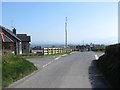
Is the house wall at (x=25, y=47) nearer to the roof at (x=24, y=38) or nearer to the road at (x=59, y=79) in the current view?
the roof at (x=24, y=38)

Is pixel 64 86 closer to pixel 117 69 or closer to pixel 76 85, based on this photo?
pixel 76 85

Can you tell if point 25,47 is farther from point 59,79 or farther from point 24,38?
point 59,79

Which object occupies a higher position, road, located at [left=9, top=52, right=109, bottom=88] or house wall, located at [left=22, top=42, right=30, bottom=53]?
house wall, located at [left=22, top=42, right=30, bottom=53]

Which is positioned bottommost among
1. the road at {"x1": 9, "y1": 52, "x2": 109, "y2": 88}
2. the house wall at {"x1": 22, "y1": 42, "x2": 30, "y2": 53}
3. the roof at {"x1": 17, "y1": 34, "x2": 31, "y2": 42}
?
the road at {"x1": 9, "y1": 52, "x2": 109, "y2": 88}

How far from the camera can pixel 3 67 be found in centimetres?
1831

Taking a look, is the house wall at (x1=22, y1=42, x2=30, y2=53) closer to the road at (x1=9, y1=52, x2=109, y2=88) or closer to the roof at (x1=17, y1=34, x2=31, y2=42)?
the roof at (x1=17, y1=34, x2=31, y2=42)

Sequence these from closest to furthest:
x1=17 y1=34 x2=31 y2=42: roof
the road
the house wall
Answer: the road, the house wall, x1=17 y1=34 x2=31 y2=42: roof

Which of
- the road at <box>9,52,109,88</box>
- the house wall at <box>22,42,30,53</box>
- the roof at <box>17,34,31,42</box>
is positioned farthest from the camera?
the roof at <box>17,34,31,42</box>

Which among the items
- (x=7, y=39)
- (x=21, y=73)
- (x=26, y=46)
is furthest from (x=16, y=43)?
(x=21, y=73)

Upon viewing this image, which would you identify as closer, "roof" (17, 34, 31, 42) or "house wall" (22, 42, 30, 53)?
"house wall" (22, 42, 30, 53)

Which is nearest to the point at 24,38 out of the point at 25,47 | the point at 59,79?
the point at 25,47

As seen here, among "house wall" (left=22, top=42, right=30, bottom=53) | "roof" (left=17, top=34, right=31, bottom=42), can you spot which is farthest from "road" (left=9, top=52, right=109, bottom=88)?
"roof" (left=17, top=34, right=31, bottom=42)

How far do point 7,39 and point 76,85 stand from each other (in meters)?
44.6

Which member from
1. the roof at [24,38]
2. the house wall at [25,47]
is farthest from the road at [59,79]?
the roof at [24,38]
